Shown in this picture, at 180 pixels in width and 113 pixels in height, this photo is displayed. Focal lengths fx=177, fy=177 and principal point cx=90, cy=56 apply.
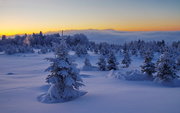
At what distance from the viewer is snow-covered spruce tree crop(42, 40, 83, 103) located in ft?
47.9

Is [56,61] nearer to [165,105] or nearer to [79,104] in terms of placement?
[79,104]

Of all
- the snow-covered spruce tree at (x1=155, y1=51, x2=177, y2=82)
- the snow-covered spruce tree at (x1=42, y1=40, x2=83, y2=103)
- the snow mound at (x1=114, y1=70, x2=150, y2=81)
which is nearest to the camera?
the snow-covered spruce tree at (x1=42, y1=40, x2=83, y2=103)

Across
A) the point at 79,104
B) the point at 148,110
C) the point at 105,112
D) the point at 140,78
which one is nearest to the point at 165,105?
the point at 148,110

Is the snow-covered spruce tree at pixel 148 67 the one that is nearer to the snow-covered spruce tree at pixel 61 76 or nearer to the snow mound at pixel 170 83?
the snow mound at pixel 170 83

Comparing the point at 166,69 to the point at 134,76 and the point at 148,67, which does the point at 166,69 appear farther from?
the point at 134,76

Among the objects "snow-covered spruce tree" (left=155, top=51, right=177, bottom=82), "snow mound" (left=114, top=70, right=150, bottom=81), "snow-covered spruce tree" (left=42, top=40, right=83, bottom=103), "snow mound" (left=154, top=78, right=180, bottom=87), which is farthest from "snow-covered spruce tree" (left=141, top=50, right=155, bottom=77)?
"snow-covered spruce tree" (left=42, top=40, right=83, bottom=103)

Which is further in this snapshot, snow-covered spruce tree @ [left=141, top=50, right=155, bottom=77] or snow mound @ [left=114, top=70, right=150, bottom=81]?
snow-covered spruce tree @ [left=141, top=50, right=155, bottom=77]

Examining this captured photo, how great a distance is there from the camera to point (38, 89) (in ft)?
65.1

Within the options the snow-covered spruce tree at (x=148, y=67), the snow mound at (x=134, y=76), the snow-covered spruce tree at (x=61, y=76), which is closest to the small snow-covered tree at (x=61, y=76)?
the snow-covered spruce tree at (x=61, y=76)

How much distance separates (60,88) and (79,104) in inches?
110

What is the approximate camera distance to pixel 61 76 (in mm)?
15039

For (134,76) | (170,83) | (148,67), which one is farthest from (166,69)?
(134,76)

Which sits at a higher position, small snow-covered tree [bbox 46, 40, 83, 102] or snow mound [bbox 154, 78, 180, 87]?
small snow-covered tree [bbox 46, 40, 83, 102]

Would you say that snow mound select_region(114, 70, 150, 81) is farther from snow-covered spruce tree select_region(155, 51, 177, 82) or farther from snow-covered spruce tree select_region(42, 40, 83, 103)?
snow-covered spruce tree select_region(42, 40, 83, 103)
